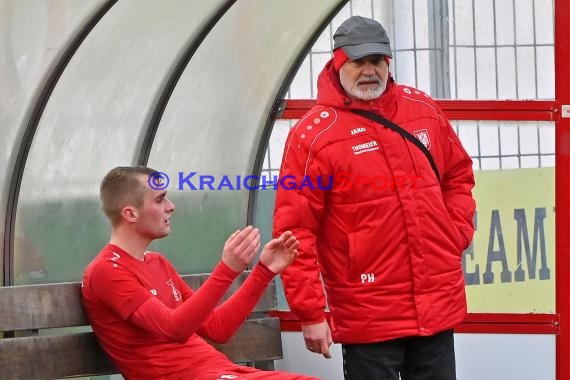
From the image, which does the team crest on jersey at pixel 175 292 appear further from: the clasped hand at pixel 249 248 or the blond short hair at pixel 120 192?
the clasped hand at pixel 249 248

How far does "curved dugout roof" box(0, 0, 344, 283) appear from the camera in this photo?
659 centimetres

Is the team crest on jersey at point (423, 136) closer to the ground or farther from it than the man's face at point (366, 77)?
closer to the ground

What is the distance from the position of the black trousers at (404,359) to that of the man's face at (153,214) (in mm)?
977

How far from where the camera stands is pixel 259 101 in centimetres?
743

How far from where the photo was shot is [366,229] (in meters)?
5.19

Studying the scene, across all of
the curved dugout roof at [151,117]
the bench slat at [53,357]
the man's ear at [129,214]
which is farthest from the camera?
the curved dugout roof at [151,117]

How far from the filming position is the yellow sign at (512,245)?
7023 millimetres

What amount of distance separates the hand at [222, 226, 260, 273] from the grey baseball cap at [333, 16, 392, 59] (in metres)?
0.89

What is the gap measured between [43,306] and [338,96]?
173 centimetres

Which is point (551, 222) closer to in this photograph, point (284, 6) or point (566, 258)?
point (566, 258)

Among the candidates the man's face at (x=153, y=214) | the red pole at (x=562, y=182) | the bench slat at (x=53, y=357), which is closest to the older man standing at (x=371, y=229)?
the man's face at (x=153, y=214)

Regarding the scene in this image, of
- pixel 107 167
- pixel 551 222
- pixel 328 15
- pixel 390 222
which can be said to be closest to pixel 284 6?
pixel 328 15

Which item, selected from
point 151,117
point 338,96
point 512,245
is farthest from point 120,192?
point 512,245

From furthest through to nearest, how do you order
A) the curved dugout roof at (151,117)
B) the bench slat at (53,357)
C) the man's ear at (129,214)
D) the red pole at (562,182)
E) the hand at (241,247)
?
the red pole at (562,182), the curved dugout roof at (151,117), the bench slat at (53,357), the man's ear at (129,214), the hand at (241,247)
